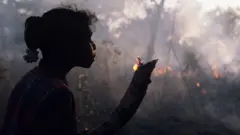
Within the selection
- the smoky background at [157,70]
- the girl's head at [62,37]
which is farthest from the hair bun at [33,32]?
the smoky background at [157,70]

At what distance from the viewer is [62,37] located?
2.29m

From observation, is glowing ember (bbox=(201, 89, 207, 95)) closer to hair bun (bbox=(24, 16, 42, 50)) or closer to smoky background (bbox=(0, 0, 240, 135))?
smoky background (bbox=(0, 0, 240, 135))

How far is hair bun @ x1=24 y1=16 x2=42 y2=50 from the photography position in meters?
2.34

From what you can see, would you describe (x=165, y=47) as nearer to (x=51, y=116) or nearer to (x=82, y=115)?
(x=82, y=115)

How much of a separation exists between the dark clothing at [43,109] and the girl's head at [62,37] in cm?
21

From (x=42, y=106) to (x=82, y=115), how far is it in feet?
105

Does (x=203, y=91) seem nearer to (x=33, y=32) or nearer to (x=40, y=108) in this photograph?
(x=33, y=32)

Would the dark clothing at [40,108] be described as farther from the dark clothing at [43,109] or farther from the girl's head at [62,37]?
the girl's head at [62,37]

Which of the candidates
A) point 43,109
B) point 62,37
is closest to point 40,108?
point 43,109

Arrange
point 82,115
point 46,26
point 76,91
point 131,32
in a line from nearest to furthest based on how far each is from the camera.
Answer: point 46,26 → point 82,115 → point 76,91 → point 131,32

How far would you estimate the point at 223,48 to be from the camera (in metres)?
50.1

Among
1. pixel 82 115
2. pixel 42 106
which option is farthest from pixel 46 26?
pixel 82 115

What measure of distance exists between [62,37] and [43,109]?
0.52 metres

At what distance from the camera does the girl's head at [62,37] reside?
2.29 meters
